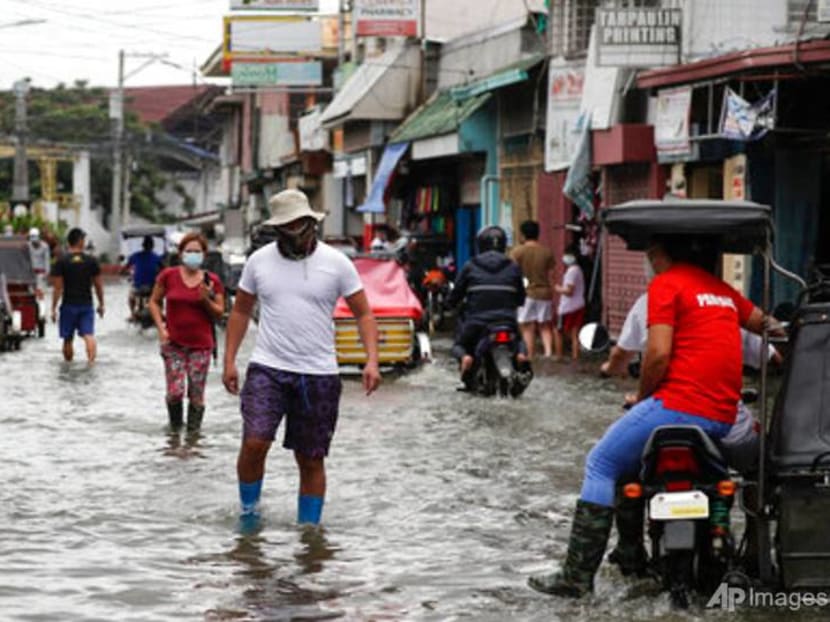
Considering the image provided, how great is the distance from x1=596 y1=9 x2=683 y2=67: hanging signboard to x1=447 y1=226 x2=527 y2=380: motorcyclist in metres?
6.50

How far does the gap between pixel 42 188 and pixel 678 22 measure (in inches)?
2471

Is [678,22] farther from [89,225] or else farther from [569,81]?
[89,225]

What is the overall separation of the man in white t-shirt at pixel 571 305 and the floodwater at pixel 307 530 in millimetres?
6751

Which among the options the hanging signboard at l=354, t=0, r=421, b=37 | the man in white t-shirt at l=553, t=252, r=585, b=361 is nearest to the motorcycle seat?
the man in white t-shirt at l=553, t=252, r=585, b=361

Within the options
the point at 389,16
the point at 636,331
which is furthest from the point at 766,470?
the point at 389,16

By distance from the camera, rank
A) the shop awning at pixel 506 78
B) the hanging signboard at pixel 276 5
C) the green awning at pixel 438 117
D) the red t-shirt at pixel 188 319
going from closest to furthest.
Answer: the red t-shirt at pixel 188 319, the shop awning at pixel 506 78, the green awning at pixel 438 117, the hanging signboard at pixel 276 5

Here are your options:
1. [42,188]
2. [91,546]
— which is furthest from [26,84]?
[91,546]

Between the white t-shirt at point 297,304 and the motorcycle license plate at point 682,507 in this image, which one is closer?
the motorcycle license plate at point 682,507

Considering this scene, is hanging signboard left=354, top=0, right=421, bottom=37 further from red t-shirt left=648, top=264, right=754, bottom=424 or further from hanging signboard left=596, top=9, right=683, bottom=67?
red t-shirt left=648, top=264, right=754, bottom=424

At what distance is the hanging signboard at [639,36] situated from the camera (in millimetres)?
24312

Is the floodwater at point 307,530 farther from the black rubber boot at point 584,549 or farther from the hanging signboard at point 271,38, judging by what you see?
the hanging signboard at point 271,38

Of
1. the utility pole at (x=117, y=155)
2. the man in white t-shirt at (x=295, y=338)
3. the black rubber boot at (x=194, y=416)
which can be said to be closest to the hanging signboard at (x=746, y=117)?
the black rubber boot at (x=194, y=416)

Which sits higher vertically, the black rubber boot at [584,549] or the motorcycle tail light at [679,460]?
the motorcycle tail light at [679,460]

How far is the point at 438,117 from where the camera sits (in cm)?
3841
